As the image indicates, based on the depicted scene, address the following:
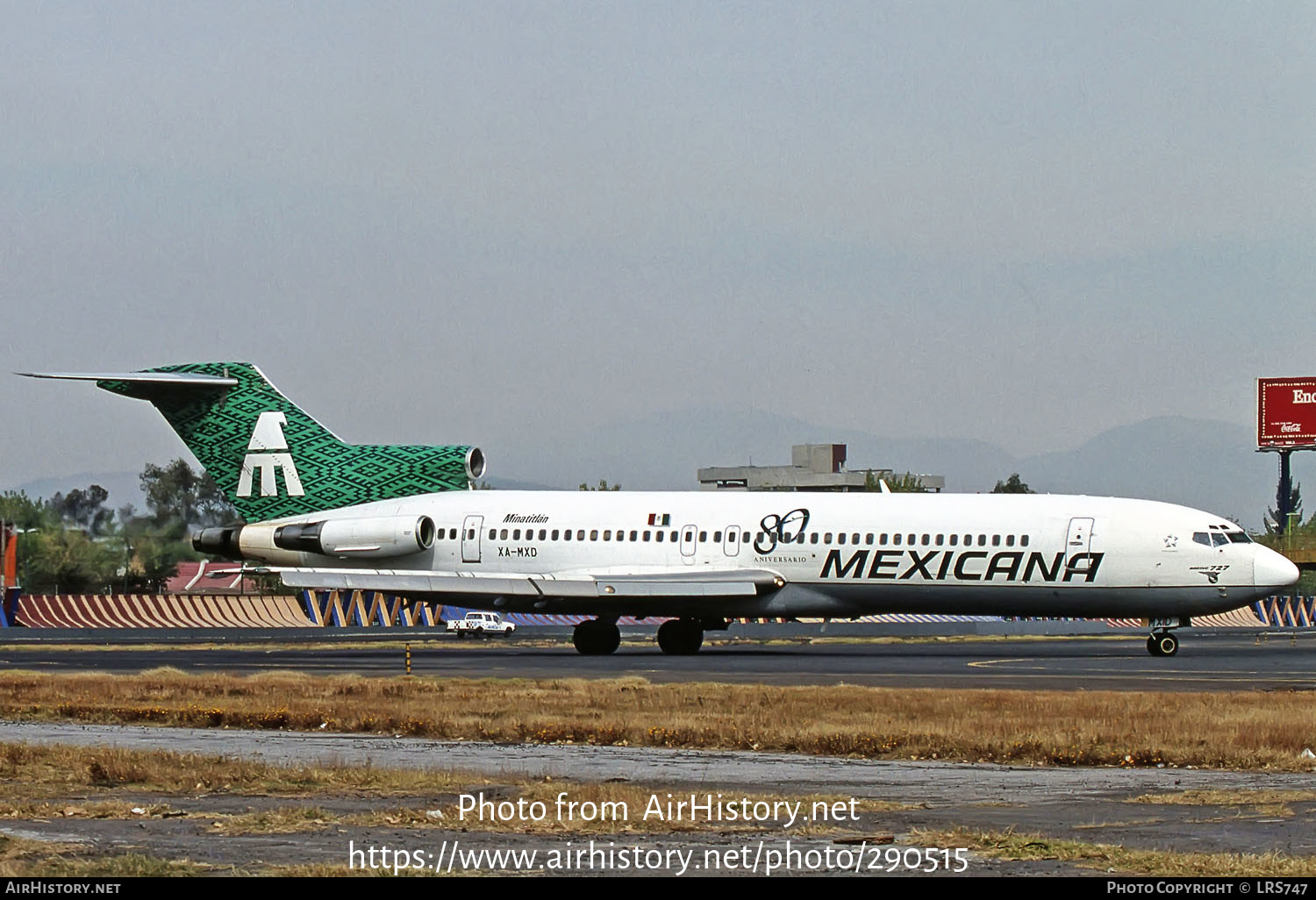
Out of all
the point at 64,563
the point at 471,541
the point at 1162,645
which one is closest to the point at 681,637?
the point at 471,541

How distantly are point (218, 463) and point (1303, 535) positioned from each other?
58.1 m

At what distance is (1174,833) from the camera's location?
14.0 m

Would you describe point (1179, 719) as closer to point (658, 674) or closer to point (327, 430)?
point (658, 674)

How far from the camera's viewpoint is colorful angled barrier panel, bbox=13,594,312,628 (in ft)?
235

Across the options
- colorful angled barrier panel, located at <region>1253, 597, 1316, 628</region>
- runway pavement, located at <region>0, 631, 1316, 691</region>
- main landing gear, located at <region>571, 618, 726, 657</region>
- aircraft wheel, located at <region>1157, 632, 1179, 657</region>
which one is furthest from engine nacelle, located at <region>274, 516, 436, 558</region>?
colorful angled barrier panel, located at <region>1253, 597, 1316, 628</region>

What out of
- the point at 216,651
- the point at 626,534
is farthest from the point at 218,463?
the point at 626,534

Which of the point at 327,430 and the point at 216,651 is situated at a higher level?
the point at 327,430

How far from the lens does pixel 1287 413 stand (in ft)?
409

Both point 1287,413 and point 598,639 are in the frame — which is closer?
point 598,639

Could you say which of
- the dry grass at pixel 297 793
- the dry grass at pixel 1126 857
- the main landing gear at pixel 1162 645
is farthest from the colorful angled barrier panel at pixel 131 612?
the dry grass at pixel 1126 857

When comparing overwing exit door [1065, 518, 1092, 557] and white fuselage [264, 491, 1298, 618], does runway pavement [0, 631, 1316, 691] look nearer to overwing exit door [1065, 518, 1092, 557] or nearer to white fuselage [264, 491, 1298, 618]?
white fuselage [264, 491, 1298, 618]

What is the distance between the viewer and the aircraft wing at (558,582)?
1927 inches

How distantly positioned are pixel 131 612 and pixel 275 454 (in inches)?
779

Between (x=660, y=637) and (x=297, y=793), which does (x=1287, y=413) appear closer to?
(x=660, y=637)
